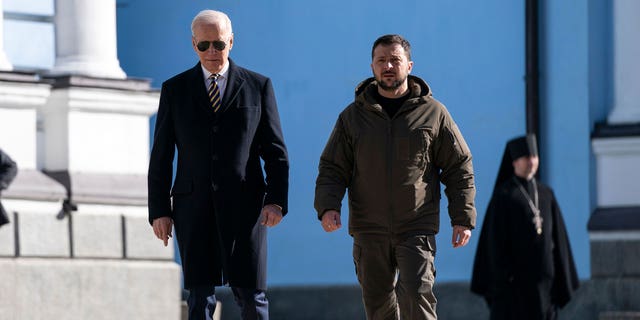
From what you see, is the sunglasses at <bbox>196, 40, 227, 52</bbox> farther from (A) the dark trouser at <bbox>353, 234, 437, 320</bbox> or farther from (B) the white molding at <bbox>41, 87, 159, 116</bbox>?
(B) the white molding at <bbox>41, 87, 159, 116</bbox>

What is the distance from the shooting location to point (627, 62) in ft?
52.9

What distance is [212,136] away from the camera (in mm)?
9445

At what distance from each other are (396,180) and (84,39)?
4.75 metres

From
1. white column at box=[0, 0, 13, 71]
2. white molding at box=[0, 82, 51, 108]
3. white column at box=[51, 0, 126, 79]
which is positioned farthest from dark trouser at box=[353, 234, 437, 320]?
white column at box=[51, 0, 126, 79]

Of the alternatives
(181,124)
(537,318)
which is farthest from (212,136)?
(537,318)

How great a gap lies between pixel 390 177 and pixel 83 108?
4.51 metres

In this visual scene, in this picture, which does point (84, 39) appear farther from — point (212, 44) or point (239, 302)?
point (239, 302)

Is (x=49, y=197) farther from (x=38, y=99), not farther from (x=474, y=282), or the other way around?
(x=474, y=282)

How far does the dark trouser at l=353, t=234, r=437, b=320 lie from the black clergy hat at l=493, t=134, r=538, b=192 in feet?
17.1

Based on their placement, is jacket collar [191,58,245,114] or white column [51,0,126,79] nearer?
jacket collar [191,58,245,114]

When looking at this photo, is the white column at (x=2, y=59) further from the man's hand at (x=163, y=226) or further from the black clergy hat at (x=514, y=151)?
the man's hand at (x=163, y=226)

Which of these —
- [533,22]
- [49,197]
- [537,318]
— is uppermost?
[533,22]

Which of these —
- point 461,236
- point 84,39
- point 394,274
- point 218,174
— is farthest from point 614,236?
point 218,174

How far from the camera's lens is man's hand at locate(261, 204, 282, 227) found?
9266mm
